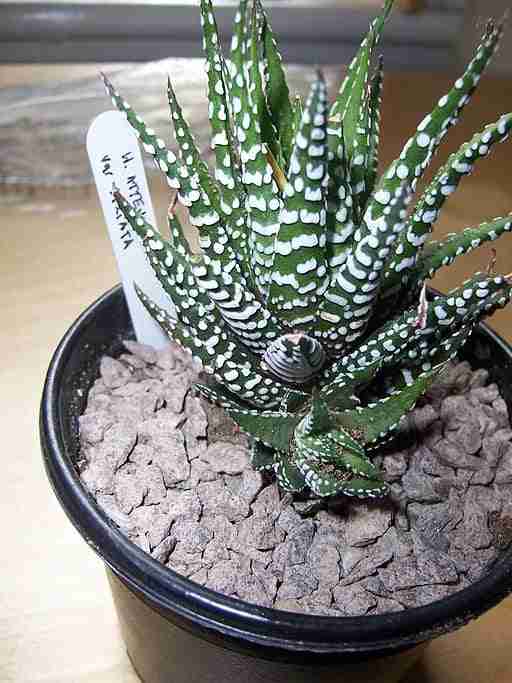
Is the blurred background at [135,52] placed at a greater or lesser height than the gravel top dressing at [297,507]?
greater

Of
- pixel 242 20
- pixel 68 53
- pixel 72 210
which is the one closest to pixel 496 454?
pixel 242 20

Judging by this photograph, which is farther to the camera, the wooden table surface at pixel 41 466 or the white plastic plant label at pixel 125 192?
the wooden table surface at pixel 41 466

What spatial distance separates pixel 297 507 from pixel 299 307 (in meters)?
0.18

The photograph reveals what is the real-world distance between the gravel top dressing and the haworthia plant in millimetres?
56

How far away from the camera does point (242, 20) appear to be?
0.40 metres

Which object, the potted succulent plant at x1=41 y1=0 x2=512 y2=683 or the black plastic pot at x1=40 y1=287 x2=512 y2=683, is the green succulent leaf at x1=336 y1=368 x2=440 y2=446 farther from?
the black plastic pot at x1=40 y1=287 x2=512 y2=683

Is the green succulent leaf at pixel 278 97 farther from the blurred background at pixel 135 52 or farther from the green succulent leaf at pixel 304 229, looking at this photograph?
the blurred background at pixel 135 52

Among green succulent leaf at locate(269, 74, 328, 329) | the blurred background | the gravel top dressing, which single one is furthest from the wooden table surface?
green succulent leaf at locate(269, 74, 328, 329)

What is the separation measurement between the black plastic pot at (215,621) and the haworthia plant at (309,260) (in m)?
0.09

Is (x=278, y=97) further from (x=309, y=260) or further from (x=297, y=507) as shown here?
(x=297, y=507)

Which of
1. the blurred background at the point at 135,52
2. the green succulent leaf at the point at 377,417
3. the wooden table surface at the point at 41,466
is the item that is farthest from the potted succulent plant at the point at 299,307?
the blurred background at the point at 135,52

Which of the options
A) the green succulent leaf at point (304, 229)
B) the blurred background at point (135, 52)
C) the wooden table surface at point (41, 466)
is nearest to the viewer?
the green succulent leaf at point (304, 229)

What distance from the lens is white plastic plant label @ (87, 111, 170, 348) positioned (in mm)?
561

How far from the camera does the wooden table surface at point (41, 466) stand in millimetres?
688
